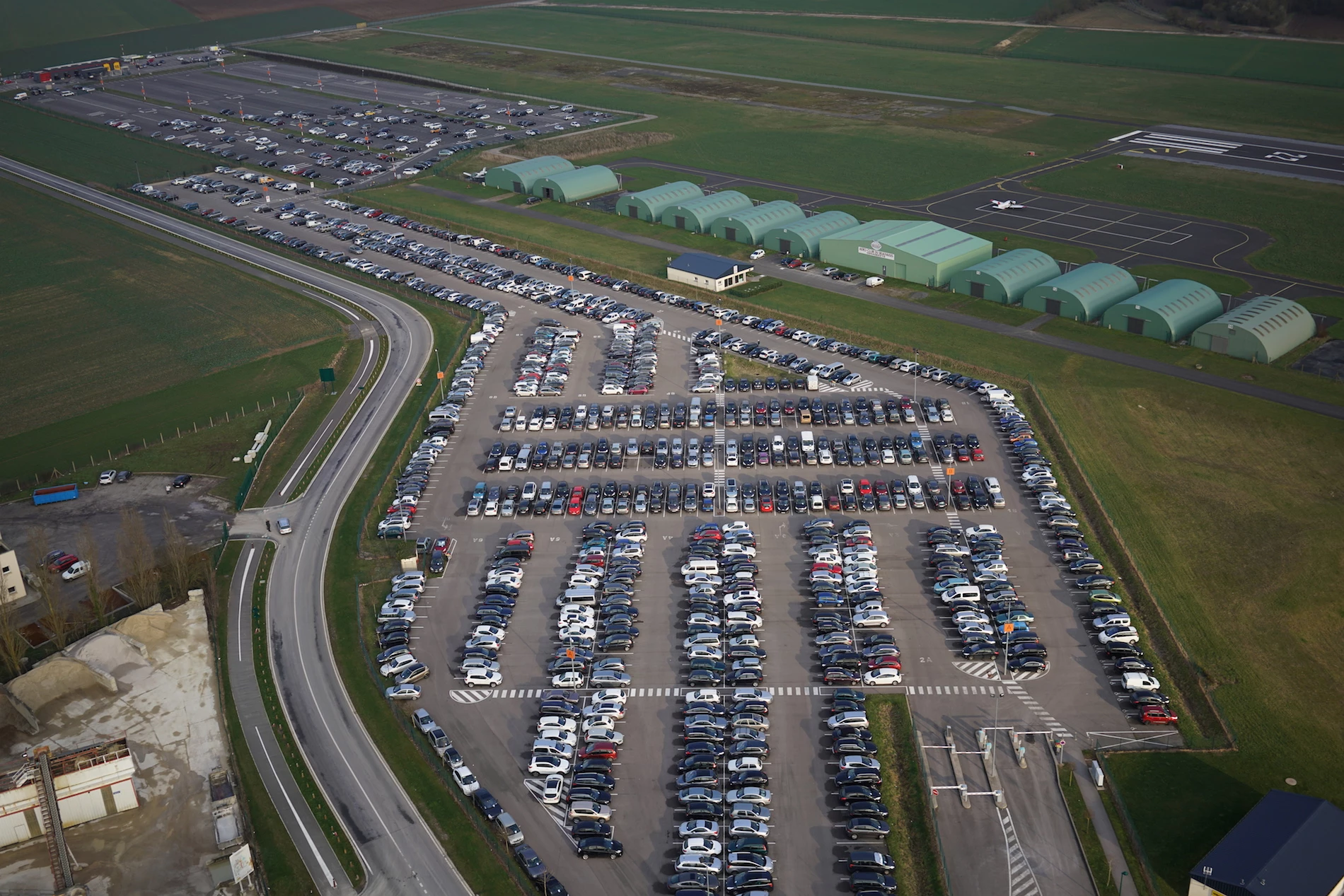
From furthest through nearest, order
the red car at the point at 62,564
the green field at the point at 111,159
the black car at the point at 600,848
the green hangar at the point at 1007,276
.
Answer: the green field at the point at 111,159 < the green hangar at the point at 1007,276 < the red car at the point at 62,564 < the black car at the point at 600,848

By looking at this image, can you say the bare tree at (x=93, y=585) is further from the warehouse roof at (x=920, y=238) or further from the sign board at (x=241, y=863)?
the warehouse roof at (x=920, y=238)

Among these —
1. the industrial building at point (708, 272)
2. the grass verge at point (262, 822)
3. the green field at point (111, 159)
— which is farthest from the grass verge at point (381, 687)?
the green field at point (111, 159)

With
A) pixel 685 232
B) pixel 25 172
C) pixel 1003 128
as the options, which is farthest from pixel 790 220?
pixel 25 172

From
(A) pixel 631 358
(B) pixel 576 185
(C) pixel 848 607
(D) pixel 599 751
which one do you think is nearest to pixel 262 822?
(D) pixel 599 751

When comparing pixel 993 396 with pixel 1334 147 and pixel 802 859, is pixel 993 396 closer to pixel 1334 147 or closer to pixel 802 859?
pixel 802 859

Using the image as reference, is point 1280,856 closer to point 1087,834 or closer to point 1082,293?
point 1087,834

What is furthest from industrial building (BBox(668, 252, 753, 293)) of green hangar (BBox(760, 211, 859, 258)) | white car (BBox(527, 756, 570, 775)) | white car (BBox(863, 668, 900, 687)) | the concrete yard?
white car (BBox(527, 756, 570, 775))

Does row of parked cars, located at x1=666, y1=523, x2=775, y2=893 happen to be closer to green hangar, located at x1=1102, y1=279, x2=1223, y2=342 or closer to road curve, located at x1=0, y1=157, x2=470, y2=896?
road curve, located at x1=0, y1=157, x2=470, y2=896
